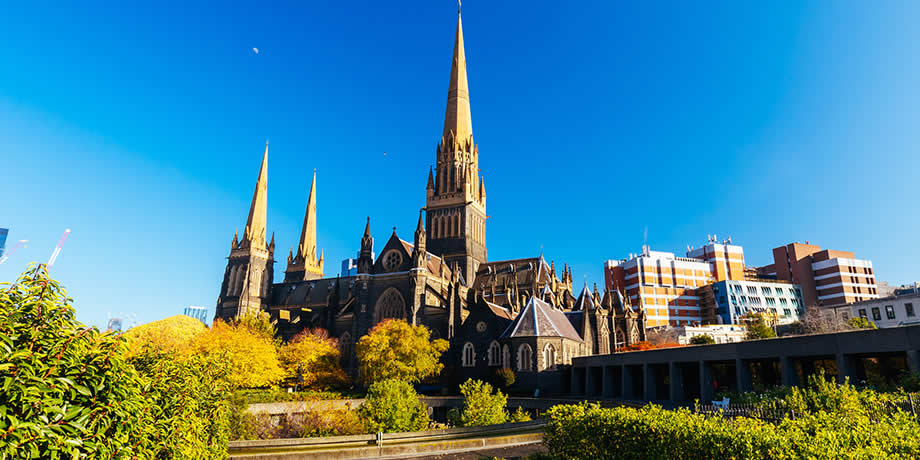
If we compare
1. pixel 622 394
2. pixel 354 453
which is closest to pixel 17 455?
pixel 354 453

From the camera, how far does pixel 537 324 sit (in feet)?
149

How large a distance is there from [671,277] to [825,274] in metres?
27.9


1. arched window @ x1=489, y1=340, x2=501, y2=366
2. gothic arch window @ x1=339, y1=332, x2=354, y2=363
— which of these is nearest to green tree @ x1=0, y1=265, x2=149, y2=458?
arched window @ x1=489, y1=340, x2=501, y2=366

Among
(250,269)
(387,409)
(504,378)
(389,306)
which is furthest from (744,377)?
(250,269)

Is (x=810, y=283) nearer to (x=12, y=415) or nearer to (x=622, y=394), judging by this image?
(x=622, y=394)

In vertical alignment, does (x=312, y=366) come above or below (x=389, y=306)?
below

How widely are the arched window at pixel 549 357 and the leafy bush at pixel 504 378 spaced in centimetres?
305

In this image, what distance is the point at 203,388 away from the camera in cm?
911

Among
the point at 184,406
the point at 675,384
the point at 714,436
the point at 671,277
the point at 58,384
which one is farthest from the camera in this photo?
the point at 671,277

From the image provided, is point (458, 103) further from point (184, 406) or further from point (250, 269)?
point (184, 406)

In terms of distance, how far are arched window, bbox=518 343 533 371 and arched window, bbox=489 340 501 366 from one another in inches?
122

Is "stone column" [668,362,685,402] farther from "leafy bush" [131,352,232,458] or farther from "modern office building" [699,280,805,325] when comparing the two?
"modern office building" [699,280,805,325]

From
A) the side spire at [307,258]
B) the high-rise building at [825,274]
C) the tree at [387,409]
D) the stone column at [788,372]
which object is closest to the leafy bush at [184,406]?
the tree at [387,409]

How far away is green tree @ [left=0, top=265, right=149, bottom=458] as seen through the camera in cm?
399
